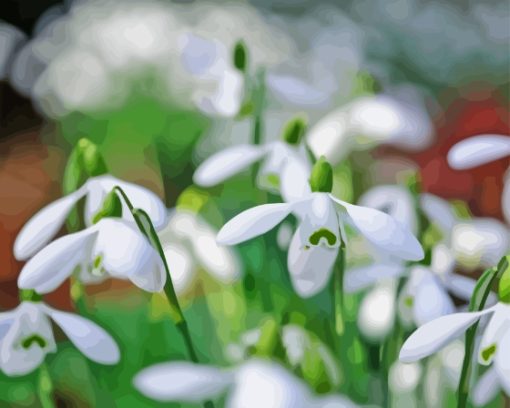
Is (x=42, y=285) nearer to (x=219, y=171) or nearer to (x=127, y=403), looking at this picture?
(x=219, y=171)

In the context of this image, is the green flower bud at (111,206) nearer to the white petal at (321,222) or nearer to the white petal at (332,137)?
the white petal at (321,222)

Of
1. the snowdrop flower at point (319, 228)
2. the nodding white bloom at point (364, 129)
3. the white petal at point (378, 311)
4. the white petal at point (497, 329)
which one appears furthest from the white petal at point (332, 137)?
the white petal at point (497, 329)

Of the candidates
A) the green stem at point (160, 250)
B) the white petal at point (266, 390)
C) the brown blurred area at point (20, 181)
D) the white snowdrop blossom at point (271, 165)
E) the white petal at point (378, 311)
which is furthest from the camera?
the brown blurred area at point (20, 181)

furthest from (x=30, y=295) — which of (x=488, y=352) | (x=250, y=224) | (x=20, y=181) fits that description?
(x=20, y=181)

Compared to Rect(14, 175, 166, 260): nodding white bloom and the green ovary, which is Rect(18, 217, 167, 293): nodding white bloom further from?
the green ovary

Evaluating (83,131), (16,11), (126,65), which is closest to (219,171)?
(83,131)

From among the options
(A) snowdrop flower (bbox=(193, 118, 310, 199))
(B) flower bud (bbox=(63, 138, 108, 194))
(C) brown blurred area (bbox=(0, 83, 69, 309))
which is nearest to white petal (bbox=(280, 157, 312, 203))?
(A) snowdrop flower (bbox=(193, 118, 310, 199))

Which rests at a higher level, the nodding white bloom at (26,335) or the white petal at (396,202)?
the nodding white bloom at (26,335)
